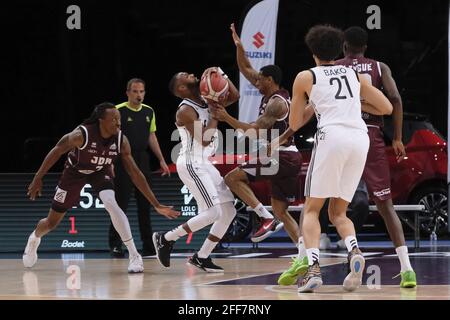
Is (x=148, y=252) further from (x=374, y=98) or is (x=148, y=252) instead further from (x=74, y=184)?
(x=374, y=98)

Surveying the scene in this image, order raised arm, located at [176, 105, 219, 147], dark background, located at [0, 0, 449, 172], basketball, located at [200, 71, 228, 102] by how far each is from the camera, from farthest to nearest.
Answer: dark background, located at [0, 0, 449, 172] < raised arm, located at [176, 105, 219, 147] < basketball, located at [200, 71, 228, 102]

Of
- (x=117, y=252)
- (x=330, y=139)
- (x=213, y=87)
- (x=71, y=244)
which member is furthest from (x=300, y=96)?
(x=71, y=244)

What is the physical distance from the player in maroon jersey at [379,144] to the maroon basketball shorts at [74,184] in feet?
9.53

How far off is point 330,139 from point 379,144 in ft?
2.89

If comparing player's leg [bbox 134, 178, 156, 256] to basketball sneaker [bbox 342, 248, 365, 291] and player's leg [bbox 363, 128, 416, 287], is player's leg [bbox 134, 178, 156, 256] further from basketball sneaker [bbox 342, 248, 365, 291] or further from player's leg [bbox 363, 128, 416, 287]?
basketball sneaker [bbox 342, 248, 365, 291]

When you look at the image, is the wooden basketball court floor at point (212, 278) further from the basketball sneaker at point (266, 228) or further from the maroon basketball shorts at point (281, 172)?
the maroon basketball shorts at point (281, 172)

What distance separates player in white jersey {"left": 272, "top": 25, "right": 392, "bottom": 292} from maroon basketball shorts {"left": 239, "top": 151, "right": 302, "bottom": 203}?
194 centimetres

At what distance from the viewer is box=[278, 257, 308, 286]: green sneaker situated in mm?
8414

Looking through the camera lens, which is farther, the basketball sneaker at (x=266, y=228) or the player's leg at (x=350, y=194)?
the basketball sneaker at (x=266, y=228)

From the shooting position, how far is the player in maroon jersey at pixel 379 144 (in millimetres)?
8695

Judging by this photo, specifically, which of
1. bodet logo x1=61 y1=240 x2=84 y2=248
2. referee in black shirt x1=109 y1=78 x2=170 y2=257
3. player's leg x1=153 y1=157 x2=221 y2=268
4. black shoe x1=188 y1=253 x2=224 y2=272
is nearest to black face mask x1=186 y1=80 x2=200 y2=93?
player's leg x1=153 y1=157 x2=221 y2=268

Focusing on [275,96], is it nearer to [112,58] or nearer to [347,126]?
[347,126]

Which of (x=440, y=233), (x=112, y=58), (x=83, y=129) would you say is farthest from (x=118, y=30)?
(x=83, y=129)

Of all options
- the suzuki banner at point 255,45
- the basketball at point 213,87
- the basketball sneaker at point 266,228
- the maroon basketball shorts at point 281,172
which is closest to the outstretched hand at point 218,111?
the basketball at point 213,87
